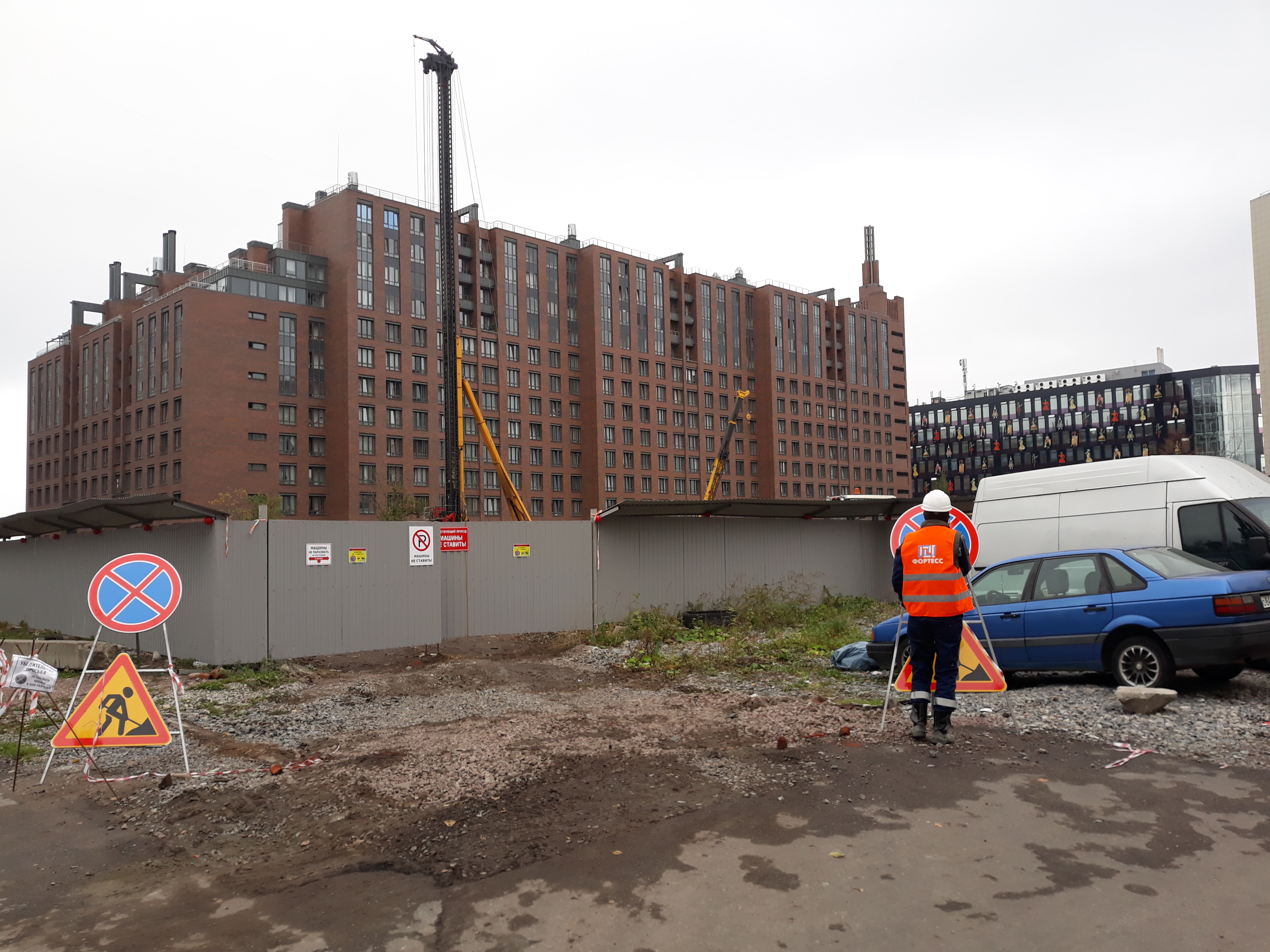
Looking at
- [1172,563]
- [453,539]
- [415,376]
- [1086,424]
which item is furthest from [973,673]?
[1086,424]

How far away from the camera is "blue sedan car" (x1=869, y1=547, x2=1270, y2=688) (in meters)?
8.02

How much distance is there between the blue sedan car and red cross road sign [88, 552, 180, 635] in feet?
21.7

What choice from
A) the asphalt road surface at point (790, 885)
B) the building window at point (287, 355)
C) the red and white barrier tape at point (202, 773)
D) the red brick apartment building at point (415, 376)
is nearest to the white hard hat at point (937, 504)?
the asphalt road surface at point (790, 885)

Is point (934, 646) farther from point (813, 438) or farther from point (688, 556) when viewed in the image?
point (813, 438)

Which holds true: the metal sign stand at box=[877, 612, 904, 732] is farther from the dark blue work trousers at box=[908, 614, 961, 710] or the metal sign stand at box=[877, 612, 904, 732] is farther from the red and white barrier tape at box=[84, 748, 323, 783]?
the red and white barrier tape at box=[84, 748, 323, 783]

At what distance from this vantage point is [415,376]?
7969 cm

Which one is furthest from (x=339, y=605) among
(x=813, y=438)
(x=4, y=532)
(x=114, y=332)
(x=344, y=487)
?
(x=813, y=438)

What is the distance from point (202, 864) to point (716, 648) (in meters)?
10.8

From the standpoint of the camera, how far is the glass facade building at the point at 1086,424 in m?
110

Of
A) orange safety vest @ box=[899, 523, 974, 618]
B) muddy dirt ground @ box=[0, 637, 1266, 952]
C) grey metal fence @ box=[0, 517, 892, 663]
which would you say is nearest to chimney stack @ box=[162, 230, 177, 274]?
grey metal fence @ box=[0, 517, 892, 663]

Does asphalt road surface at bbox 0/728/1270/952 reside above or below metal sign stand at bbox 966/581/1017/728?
below

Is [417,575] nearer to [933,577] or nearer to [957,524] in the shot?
[957,524]

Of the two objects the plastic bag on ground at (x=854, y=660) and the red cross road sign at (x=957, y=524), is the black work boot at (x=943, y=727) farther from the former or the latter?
the plastic bag on ground at (x=854, y=660)

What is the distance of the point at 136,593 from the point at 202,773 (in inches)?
73.3
